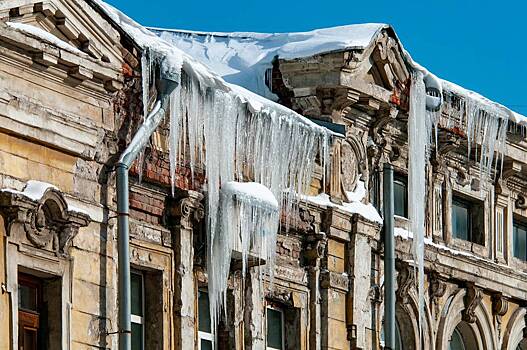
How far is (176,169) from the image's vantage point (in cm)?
2841

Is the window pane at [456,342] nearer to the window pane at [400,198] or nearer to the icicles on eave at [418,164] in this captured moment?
the icicles on eave at [418,164]

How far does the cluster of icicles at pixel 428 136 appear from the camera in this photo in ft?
110

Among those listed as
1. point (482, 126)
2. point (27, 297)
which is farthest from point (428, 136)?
point (27, 297)

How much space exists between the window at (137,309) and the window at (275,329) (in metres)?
2.87

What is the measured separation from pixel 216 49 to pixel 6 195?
29.1ft

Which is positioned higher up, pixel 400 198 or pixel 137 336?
pixel 400 198

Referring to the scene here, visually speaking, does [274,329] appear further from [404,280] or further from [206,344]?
[404,280]

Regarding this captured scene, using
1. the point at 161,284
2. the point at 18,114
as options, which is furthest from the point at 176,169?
the point at 18,114

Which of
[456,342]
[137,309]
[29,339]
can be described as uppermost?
[456,342]

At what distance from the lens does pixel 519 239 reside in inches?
1476

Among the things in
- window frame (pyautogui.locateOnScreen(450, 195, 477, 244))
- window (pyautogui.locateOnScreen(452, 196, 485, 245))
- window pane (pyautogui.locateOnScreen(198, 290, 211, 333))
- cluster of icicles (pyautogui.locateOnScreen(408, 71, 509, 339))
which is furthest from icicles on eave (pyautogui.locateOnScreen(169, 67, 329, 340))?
window (pyautogui.locateOnScreen(452, 196, 485, 245))

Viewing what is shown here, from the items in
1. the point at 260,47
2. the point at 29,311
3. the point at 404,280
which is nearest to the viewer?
the point at 29,311

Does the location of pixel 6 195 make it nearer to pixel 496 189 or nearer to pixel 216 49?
pixel 216 49

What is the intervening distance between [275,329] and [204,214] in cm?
282
